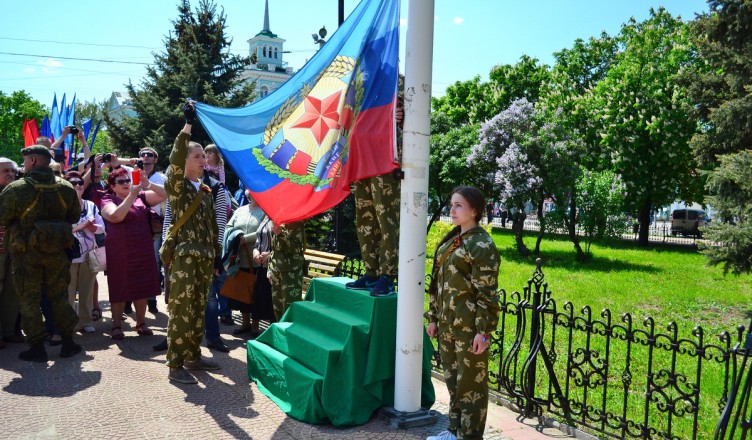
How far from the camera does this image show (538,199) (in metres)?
20.4

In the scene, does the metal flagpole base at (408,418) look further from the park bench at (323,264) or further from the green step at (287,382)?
the park bench at (323,264)

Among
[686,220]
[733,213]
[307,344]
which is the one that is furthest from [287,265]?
[686,220]

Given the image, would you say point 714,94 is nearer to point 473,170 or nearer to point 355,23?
point 473,170

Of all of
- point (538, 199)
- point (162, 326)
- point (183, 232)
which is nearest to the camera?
point (183, 232)

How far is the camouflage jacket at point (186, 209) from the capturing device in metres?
5.29

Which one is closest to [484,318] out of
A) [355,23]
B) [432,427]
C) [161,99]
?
[432,427]

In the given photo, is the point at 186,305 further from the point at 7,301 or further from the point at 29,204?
the point at 7,301

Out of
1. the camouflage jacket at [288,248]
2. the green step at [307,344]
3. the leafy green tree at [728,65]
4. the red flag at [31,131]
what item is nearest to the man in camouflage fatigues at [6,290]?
the camouflage jacket at [288,248]

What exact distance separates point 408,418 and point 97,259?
480cm

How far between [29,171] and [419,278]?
429 cm

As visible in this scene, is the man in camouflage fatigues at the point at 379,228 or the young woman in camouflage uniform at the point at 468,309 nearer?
the young woman in camouflage uniform at the point at 468,309

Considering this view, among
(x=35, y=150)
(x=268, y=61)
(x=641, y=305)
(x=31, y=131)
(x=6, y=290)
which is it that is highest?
(x=268, y=61)

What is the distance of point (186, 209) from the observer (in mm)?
5469

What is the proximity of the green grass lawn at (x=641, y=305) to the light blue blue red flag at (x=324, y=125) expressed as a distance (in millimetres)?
2649
